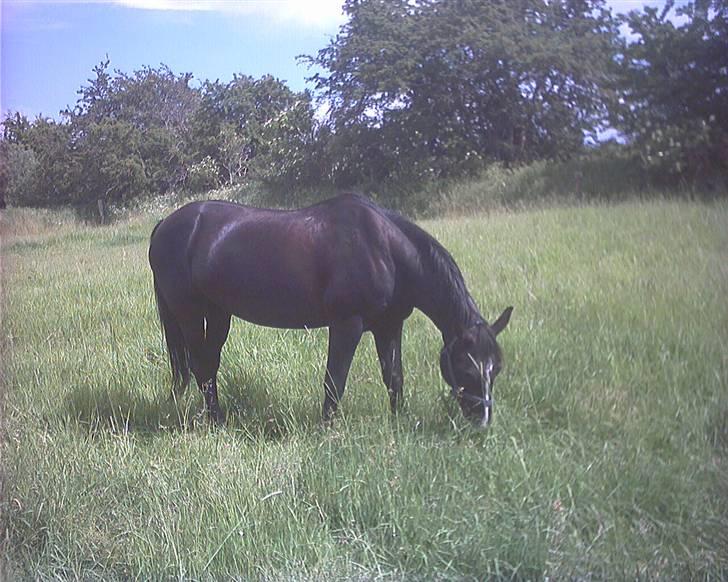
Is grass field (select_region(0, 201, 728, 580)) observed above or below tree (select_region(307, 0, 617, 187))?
below

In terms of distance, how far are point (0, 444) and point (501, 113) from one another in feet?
7.24

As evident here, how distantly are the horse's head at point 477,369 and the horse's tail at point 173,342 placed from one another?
1.10 m

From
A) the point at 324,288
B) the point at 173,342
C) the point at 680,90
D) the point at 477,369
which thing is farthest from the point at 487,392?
the point at 173,342

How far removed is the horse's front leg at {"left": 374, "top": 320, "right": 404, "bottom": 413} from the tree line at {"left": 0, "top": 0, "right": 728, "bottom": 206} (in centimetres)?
48

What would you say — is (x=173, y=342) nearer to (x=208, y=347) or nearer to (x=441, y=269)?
(x=208, y=347)

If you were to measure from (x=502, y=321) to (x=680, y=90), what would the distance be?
77 cm

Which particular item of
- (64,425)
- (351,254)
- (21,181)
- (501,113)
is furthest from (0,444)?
(501,113)

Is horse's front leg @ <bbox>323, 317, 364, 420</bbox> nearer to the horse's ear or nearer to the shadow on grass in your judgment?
the shadow on grass

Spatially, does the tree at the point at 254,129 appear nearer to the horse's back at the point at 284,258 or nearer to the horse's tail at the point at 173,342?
the horse's back at the point at 284,258

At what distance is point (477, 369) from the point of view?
6.82 ft

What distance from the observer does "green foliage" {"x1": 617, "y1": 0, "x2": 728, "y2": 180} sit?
1.72m

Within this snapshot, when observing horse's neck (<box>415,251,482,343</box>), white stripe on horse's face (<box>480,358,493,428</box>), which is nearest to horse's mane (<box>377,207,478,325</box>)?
horse's neck (<box>415,251,482,343</box>)

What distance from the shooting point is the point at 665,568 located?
1.79 meters

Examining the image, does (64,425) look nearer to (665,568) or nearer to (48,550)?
(48,550)
